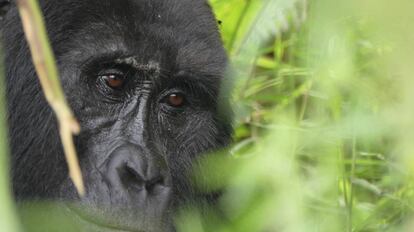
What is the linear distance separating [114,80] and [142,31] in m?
0.21

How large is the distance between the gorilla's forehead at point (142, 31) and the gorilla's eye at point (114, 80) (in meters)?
0.10

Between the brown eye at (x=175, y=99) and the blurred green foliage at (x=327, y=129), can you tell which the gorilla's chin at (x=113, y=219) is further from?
the brown eye at (x=175, y=99)

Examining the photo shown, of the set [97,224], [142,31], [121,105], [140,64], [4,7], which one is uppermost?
[4,7]

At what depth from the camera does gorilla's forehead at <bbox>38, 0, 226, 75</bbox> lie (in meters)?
2.66

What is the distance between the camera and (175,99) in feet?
9.93

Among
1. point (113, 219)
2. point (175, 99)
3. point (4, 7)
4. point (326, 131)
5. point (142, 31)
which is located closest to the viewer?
point (113, 219)

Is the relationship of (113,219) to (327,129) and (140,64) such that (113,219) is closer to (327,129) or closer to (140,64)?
(140,64)

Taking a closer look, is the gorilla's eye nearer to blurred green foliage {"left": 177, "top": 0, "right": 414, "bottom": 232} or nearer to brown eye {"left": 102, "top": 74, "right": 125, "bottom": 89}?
brown eye {"left": 102, "top": 74, "right": 125, "bottom": 89}

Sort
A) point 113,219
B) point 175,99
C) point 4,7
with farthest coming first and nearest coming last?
1. point 175,99
2. point 4,7
3. point 113,219

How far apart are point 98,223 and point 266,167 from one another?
0.56 meters

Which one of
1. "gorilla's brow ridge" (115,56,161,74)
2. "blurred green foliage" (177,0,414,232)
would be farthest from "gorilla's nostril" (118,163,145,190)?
"gorilla's brow ridge" (115,56,161,74)

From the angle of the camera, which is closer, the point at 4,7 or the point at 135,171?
the point at 135,171

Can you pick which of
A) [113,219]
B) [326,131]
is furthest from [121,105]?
[326,131]

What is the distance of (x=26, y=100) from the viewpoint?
264cm
